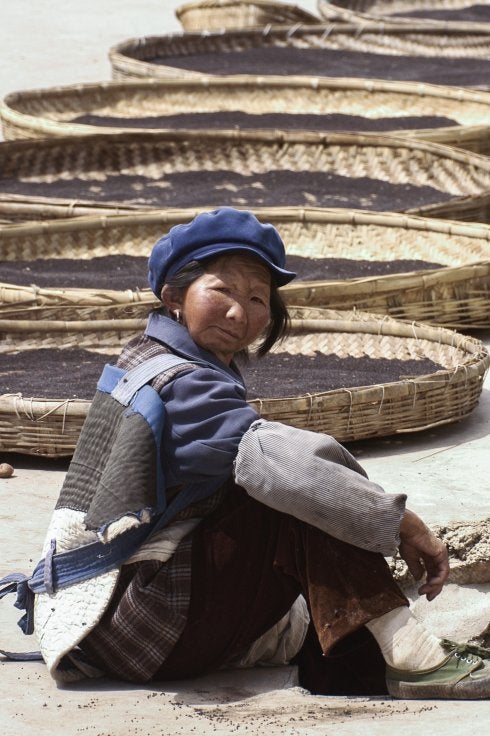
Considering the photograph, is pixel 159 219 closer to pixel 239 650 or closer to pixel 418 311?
pixel 418 311

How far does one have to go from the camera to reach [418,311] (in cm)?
475

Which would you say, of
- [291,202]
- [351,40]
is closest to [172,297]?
[291,202]

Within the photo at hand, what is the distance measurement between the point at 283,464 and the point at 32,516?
120 centimetres

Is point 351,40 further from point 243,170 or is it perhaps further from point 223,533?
point 223,533

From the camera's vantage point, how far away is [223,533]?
236 centimetres

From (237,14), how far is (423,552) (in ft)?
27.8

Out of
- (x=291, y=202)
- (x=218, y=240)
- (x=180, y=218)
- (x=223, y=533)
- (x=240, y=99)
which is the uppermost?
(x=218, y=240)

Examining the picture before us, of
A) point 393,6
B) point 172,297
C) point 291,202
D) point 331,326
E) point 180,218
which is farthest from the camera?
point 393,6

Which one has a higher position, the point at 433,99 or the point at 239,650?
the point at 239,650

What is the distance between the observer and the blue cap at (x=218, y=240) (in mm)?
2420

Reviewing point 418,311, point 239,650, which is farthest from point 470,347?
point 239,650

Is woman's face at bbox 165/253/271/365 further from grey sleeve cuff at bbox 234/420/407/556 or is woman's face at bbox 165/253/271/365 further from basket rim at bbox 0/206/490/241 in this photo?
basket rim at bbox 0/206/490/241

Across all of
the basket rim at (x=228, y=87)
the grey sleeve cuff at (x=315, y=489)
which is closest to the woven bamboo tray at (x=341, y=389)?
the grey sleeve cuff at (x=315, y=489)

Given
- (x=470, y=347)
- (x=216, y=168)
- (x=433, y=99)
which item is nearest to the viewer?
(x=470, y=347)
